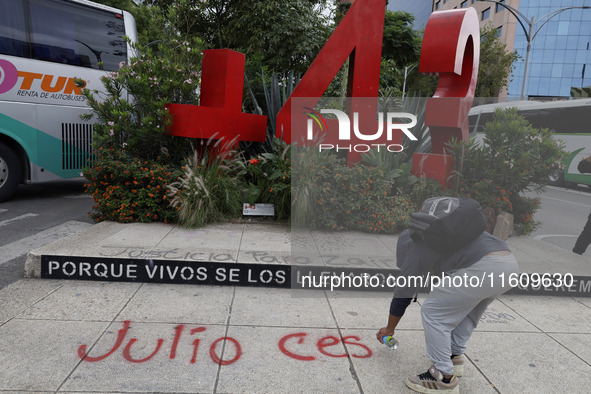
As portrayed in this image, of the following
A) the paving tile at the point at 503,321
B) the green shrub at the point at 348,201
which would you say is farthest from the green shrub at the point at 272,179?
the paving tile at the point at 503,321

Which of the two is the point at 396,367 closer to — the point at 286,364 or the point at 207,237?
the point at 286,364

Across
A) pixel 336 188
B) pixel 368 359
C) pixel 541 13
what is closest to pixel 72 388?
pixel 368 359

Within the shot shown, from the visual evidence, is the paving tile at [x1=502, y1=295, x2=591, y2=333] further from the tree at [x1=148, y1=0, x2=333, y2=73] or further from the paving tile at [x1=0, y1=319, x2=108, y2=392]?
the tree at [x1=148, y1=0, x2=333, y2=73]

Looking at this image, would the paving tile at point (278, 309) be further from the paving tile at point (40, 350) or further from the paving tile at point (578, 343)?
the paving tile at point (578, 343)

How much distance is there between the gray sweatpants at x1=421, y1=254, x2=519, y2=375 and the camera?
2.44 m

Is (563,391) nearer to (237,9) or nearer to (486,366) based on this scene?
(486,366)

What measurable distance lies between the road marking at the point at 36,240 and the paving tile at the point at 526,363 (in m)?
4.93

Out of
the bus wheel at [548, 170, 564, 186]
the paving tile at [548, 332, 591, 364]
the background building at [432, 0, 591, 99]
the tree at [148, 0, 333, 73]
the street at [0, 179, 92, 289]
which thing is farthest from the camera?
the background building at [432, 0, 591, 99]

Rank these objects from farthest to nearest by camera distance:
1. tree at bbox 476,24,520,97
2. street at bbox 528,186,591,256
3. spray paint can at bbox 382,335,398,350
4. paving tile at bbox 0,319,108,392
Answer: tree at bbox 476,24,520,97 → street at bbox 528,186,591,256 → spray paint can at bbox 382,335,398,350 → paving tile at bbox 0,319,108,392

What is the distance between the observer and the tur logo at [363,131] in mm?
5016

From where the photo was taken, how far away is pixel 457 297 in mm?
2467

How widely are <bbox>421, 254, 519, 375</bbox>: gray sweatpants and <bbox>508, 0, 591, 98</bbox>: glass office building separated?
152ft

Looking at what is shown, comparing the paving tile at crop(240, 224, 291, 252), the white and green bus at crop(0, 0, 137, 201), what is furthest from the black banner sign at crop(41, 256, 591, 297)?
the white and green bus at crop(0, 0, 137, 201)

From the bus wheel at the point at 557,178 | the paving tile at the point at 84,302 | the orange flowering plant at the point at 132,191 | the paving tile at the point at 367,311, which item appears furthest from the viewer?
the orange flowering plant at the point at 132,191
